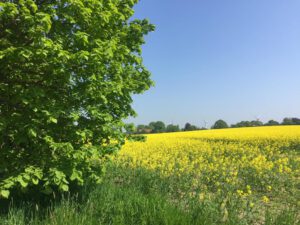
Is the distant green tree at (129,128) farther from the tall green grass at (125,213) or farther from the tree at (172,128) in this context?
the tree at (172,128)

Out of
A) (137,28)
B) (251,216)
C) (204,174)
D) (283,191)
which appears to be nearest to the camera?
(251,216)

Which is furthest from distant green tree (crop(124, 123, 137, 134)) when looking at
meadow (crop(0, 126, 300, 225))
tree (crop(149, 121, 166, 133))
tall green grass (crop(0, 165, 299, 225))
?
tree (crop(149, 121, 166, 133))

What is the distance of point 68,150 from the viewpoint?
4.76 metres

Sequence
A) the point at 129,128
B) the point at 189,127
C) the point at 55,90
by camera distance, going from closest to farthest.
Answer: the point at 55,90 < the point at 129,128 < the point at 189,127

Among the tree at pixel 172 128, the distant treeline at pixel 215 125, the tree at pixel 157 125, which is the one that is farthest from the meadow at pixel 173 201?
the tree at pixel 157 125

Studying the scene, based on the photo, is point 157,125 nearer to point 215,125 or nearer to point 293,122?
point 215,125

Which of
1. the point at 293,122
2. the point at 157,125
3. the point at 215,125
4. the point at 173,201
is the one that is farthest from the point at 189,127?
the point at 173,201

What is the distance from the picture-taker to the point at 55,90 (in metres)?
5.50

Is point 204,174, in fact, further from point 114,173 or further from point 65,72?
point 65,72

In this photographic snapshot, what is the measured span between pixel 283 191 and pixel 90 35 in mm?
6028

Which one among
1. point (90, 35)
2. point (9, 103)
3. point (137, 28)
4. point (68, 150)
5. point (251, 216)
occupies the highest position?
point (137, 28)

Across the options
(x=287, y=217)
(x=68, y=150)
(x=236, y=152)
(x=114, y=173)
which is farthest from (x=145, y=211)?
(x=236, y=152)

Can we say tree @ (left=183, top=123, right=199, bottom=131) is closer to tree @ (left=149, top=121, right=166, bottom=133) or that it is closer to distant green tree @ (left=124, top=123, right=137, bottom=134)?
tree @ (left=149, top=121, right=166, bottom=133)

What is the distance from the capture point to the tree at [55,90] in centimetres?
470
